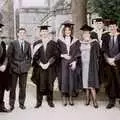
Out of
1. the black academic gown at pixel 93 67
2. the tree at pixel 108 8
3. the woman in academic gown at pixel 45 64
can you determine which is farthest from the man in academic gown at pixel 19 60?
the tree at pixel 108 8

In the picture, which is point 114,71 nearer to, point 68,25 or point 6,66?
point 68,25

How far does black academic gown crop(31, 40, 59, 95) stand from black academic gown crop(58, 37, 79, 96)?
0.14m

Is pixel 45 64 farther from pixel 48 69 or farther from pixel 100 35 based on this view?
pixel 100 35

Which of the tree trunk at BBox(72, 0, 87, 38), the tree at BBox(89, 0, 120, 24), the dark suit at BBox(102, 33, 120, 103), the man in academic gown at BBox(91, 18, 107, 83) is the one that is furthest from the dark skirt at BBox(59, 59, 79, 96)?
the tree at BBox(89, 0, 120, 24)

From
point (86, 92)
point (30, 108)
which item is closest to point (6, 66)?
point (30, 108)

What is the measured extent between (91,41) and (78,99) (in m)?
1.59

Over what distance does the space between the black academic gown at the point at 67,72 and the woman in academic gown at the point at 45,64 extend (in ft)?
0.50

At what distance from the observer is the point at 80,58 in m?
10.6

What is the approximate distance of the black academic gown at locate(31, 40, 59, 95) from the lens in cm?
1045

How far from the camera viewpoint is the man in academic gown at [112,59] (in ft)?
34.4

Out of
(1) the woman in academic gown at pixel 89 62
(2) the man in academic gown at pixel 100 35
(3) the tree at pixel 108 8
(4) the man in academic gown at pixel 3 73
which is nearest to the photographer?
(4) the man in academic gown at pixel 3 73

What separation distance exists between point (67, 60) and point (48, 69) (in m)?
0.46

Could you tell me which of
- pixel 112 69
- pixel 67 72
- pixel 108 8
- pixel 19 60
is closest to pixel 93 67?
pixel 112 69

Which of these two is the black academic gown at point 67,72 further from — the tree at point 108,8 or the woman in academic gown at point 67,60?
the tree at point 108,8
